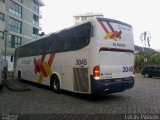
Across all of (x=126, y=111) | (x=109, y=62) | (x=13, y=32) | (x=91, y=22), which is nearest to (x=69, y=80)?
(x=109, y=62)

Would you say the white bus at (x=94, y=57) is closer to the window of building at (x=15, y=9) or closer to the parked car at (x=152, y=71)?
the parked car at (x=152, y=71)

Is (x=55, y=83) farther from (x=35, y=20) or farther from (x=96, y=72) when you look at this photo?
(x=35, y=20)

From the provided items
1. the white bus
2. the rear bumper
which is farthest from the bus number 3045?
the rear bumper

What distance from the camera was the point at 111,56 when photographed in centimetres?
1062

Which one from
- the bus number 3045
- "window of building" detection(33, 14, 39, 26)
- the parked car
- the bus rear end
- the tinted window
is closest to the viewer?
the bus rear end

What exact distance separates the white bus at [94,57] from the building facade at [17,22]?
1019 inches

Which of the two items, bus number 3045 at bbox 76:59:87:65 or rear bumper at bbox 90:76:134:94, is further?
bus number 3045 at bbox 76:59:87:65

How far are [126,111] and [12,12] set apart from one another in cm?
3899

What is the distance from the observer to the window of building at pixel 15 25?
140 ft

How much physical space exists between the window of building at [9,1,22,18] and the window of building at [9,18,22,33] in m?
1.32

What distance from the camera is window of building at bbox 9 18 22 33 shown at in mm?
42781

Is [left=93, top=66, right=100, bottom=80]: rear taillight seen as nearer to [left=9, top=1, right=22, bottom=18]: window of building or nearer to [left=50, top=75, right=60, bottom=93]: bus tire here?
[left=50, top=75, right=60, bottom=93]: bus tire

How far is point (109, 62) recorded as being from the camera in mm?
10516

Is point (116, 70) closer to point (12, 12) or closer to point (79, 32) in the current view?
point (79, 32)
